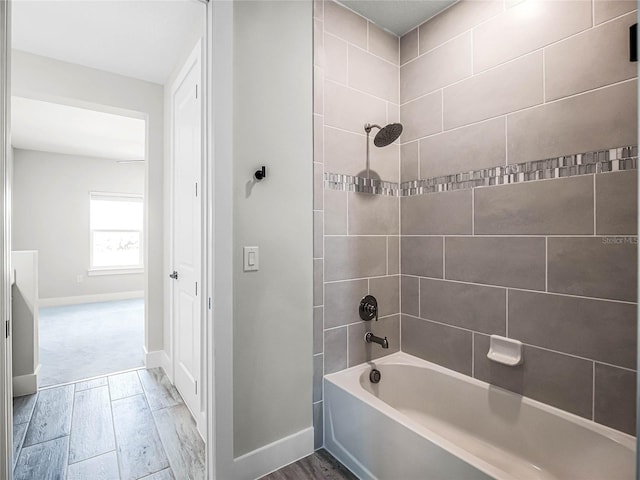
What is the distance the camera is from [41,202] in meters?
5.37

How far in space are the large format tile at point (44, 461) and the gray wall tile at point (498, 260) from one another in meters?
2.31

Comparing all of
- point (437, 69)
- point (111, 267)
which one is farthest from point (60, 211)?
point (437, 69)

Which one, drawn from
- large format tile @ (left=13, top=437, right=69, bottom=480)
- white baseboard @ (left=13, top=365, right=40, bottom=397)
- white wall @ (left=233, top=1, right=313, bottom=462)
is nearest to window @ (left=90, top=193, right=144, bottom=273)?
white baseboard @ (left=13, top=365, right=40, bottom=397)

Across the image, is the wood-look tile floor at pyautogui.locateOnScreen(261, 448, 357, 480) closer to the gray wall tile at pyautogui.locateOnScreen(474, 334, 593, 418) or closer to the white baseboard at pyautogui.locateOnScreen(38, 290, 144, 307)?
the gray wall tile at pyautogui.locateOnScreen(474, 334, 593, 418)

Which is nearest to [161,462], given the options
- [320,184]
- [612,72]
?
[320,184]

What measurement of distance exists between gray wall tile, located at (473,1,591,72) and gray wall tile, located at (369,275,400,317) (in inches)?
50.4

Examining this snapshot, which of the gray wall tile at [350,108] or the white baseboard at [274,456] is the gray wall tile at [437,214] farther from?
the white baseboard at [274,456]

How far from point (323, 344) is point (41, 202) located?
19.3 feet

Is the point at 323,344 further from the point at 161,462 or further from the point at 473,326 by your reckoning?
the point at 161,462

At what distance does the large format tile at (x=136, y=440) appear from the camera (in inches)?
67.8

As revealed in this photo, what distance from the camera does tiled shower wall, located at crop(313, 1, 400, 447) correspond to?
1.81 m

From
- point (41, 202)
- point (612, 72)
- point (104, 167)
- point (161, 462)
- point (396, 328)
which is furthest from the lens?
point (104, 167)

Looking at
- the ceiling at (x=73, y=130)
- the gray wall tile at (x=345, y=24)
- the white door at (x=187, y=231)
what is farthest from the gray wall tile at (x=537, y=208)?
the ceiling at (x=73, y=130)

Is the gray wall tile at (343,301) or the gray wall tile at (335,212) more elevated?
the gray wall tile at (335,212)
